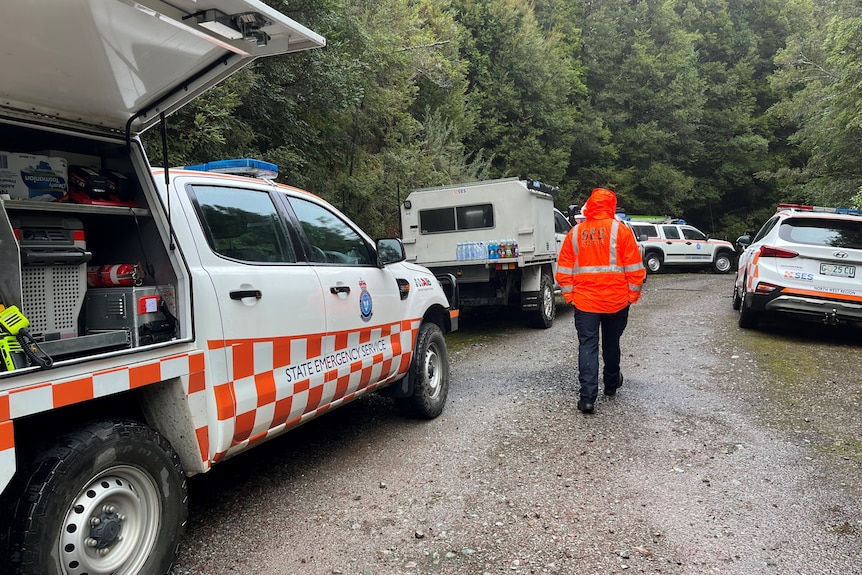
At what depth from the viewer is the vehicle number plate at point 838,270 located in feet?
25.1

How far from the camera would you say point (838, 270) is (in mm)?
7695

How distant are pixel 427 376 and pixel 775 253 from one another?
5577mm

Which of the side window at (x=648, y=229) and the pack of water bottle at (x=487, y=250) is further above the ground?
the side window at (x=648, y=229)

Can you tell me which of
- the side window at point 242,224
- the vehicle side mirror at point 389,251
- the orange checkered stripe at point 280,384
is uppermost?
the side window at point 242,224

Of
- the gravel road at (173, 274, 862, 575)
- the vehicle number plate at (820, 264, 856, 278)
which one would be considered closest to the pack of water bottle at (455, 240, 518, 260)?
the gravel road at (173, 274, 862, 575)

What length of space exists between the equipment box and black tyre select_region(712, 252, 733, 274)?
2220 cm

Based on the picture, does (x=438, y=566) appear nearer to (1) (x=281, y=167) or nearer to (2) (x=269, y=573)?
(2) (x=269, y=573)

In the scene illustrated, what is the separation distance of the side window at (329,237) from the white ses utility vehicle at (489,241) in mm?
4827

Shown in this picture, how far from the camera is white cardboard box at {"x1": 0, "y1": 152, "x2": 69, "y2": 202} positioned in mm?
2682

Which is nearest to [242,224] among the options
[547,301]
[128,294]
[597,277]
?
[128,294]

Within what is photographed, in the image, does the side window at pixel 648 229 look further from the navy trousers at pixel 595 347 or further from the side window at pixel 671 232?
the navy trousers at pixel 595 347

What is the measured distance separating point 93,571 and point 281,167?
7456 millimetres

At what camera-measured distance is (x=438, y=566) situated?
2.88 m

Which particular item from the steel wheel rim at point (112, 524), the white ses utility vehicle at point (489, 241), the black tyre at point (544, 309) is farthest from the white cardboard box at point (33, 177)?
the black tyre at point (544, 309)
